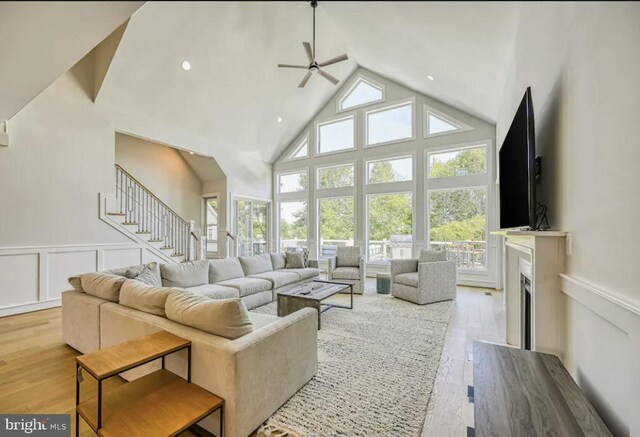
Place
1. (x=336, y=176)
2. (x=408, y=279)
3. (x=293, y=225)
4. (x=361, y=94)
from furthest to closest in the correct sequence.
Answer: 1. (x=293, y=225)
2. (x=336, y=176)
3. (x=361, y=94)
4. (x=408, y=279)

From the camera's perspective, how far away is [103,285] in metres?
2.45

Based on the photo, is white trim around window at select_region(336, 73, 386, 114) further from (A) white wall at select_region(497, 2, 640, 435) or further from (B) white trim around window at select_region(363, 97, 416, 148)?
(A) white wall at select_region(497, 2, 640, 435)

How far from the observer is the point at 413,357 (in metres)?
2.61

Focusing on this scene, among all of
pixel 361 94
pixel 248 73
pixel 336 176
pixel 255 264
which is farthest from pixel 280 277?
pixel 361 94

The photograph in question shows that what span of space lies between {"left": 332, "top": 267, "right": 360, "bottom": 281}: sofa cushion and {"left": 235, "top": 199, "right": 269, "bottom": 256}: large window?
3.13 m

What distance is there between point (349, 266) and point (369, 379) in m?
3.18

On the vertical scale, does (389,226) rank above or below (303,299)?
above

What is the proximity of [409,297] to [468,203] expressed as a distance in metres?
2.67

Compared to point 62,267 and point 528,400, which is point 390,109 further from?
point 62,267

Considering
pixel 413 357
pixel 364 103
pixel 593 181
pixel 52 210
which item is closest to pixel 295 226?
pixel 364 103

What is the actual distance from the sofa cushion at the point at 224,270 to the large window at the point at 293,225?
133 inches

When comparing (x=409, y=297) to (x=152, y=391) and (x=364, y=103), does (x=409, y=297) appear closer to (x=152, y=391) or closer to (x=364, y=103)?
(x=152, y=391)

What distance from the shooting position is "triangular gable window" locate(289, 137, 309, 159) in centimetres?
786

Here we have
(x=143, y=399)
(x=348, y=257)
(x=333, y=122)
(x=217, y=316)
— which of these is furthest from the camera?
(x=333, y=122)
